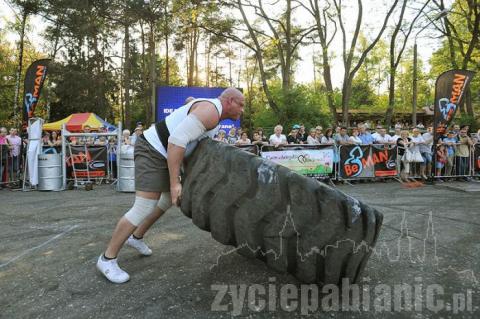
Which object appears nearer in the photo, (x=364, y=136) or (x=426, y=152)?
(x=426, y=152)

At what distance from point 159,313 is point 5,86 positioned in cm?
3710

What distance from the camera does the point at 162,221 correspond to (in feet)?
17.5

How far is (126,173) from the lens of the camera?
8773 mm

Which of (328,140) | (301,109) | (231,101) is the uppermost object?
(301,109)

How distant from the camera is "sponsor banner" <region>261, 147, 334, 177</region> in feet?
31.4

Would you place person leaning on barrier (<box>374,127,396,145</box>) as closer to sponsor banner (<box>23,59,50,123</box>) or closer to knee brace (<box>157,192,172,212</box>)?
knee brace (<box>157,192,172,212</box>)

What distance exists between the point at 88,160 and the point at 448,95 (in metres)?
10.1

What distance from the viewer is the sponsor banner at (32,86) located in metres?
10.4

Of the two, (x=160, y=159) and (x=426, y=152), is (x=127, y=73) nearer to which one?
(x=426, y=152)

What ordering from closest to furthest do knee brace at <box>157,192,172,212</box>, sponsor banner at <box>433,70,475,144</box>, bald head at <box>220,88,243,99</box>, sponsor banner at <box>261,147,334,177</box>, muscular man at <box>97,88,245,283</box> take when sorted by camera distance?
muscular man at <box>97,88,245,283</box> → bald head at <box>220,88,243,99</box> → knee brace at <box>157,192,172,212</box> → sponsor banner at <box>261,147,334,177</box> → sponsor banner at <box>433,70,475,144</box>

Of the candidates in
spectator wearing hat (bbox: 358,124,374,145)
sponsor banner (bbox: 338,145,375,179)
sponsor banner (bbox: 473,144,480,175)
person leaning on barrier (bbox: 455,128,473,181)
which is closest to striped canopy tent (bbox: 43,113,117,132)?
spectator wearing hat (bbox: 358,124,374,145)

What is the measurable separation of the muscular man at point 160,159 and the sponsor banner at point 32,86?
8896 millimetres

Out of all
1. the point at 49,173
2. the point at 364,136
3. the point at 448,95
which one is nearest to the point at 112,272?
the point at 49,173

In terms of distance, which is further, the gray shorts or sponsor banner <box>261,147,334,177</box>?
sponsor banner <box>261,147,334,177</box>
